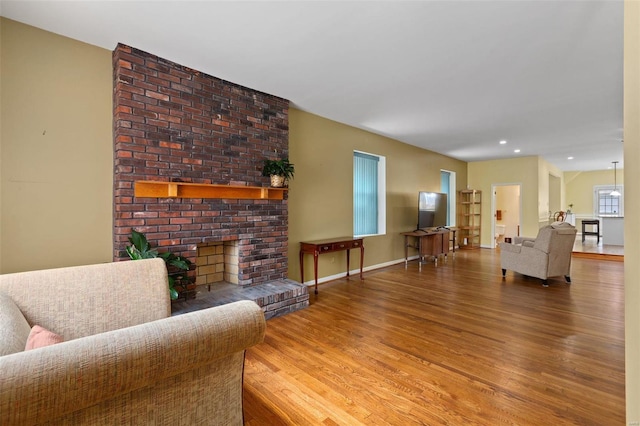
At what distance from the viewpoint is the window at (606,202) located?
37.1 ft

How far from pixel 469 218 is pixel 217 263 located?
7.81 meters

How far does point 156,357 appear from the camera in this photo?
0.87 meters

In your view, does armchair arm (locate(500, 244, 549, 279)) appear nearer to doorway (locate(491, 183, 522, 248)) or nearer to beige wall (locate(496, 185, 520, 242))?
doorway (locate(491, 183, 522, 248))

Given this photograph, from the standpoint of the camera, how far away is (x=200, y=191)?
3.20 meters

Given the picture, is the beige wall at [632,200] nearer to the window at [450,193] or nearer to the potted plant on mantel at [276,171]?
the potted plant on mantel at [276,171]

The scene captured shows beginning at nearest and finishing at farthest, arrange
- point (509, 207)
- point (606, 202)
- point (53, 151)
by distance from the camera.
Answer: point (53, 151) → point (509, 207) → point (606, 202)

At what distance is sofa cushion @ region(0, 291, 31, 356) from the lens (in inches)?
40.9

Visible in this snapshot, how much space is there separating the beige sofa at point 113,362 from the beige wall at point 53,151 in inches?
52.1

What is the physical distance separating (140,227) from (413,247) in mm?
5280

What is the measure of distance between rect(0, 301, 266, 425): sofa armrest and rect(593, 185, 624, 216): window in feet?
50.4

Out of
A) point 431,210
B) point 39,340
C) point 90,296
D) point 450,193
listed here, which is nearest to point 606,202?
point 450,193

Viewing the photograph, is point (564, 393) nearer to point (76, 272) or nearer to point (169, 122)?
point (76, 272)

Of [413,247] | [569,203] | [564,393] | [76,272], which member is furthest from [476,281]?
[569,203]

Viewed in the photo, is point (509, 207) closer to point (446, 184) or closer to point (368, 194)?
point (446, 184)
